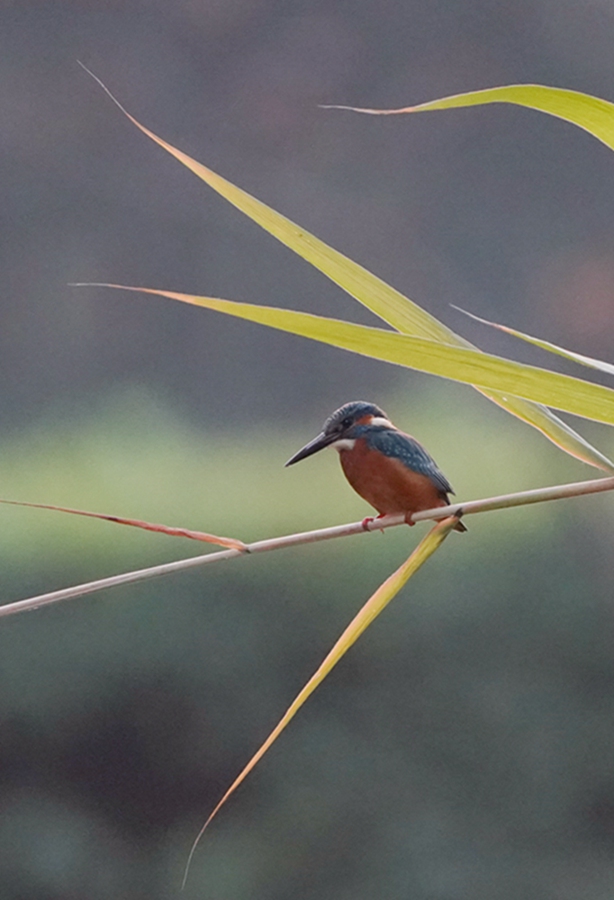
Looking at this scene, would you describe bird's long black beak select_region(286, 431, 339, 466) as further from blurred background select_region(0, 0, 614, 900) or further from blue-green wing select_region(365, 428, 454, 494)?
blurred background select_region(0, 0, 614, 900)

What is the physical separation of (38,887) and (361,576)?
0.60 metres

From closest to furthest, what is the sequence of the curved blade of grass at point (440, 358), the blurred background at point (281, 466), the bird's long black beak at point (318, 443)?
the curved blade of grass at point (440, 358), the bird's long black beak at point (318, 443), the blurred background at point (281, 466)

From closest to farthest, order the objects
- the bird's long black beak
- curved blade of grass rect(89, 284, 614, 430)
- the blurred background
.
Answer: curved blade of grass rect(89, 284, 614, 430) < the bird's long black beak < the blurred background

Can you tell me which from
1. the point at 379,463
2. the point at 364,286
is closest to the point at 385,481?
the point at 379,463

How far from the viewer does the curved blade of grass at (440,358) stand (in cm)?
23

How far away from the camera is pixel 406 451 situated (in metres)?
0.55

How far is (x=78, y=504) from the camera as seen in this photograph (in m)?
1.31

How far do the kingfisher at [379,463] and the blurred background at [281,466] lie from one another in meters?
0.76

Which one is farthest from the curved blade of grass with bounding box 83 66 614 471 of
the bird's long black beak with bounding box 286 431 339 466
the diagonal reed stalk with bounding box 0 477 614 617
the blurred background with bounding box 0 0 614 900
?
the blurred background with bounding box 0 0 614 900

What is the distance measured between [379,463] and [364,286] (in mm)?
254

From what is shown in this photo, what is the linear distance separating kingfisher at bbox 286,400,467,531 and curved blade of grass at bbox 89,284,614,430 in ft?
0.92

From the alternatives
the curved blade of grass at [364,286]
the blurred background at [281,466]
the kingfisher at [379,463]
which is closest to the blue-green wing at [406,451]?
the kingfisher at [379,463]

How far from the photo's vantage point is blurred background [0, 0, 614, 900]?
127 centimetres

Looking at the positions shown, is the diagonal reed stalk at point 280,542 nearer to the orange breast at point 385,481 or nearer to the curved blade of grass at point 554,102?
the curved blade of grass at point 554,102
